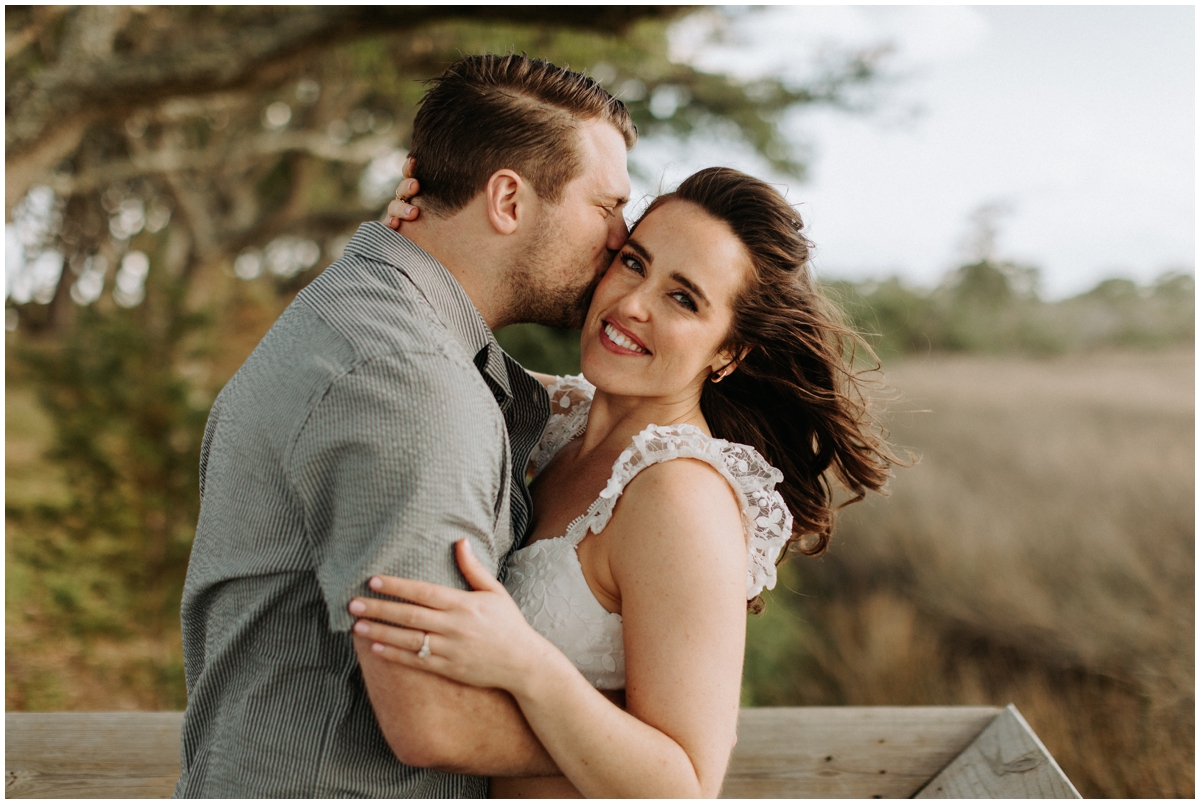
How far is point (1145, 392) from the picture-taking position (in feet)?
20.6

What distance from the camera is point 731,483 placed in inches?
69.3

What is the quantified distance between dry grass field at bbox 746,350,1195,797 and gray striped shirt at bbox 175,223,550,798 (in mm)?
3114

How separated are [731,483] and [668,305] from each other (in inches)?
18.0

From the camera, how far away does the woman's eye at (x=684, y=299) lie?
6.47 feet

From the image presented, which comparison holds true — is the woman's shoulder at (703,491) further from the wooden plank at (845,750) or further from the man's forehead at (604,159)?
the wooden plank at (845,750)

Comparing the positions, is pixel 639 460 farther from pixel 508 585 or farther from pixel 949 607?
pixel 949 607

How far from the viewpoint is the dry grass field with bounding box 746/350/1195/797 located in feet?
15.3

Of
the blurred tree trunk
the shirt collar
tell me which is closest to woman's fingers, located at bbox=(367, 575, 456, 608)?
the shirt collar

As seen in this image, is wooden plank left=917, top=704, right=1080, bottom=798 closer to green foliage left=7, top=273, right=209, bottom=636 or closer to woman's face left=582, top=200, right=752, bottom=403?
woman's face left=582, top=200, right=752, bottom=403

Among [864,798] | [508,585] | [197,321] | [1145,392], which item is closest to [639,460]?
[508,585]

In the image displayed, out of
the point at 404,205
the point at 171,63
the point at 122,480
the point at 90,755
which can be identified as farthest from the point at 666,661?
the point at 122,480

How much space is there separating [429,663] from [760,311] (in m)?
1.15

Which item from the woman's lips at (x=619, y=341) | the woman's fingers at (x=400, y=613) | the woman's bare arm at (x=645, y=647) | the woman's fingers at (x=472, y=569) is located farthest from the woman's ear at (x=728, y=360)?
the woman's fingers at (x=400, y=613)

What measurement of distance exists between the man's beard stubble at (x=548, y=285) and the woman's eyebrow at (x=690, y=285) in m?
0.24
